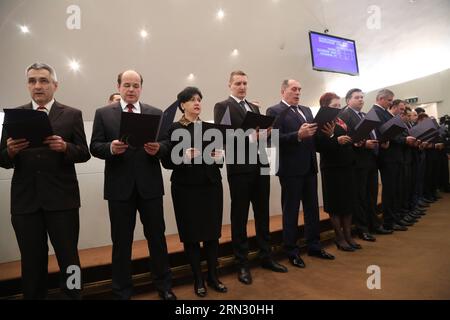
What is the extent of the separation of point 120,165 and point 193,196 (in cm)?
A: 51

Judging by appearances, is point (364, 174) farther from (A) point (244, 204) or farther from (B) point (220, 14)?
(B) point (220, 14)

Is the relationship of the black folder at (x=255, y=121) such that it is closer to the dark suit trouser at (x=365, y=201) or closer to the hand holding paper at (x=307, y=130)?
the hand holding paper at (x=307, y=130)

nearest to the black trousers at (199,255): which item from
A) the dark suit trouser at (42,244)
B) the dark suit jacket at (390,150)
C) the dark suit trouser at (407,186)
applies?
the dark suit trouser at (42,244)

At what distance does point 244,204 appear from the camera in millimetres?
2396

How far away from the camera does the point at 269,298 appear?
6.73 feet

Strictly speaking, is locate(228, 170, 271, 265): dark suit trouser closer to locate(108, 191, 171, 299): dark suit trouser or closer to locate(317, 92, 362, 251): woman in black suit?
locate(108, 191, 171, 299): dark suit trouser

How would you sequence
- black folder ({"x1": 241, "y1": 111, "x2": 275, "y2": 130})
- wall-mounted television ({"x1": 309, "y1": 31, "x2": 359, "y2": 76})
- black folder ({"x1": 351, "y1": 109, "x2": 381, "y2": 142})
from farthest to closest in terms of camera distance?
wall-mounted television ({"x1": 309, "y1": 31, "x2": 359, "y2": 76}) → black folder ({"x1": 351, "y1": 109, "x2": 381, "y2": 142}) → black folder ({"x1": 241, "y1": 111, "x2": 275, "y2": 130})

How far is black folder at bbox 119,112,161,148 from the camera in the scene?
66.4 inches

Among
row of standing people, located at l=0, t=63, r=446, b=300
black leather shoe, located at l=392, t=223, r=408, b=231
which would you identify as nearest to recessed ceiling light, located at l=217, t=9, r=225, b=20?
row of standing people, located at l=0, t=63, r=446, b=300

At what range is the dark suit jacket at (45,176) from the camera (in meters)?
1.71

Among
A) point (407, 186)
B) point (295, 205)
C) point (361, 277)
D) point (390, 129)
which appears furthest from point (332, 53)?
point (361, 277)

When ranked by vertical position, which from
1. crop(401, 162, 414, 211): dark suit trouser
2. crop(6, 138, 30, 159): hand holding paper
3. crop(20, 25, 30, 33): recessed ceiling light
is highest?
crop(20, 25, 30, 33): recessed ceiling light

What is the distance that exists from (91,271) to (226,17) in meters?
3.06
